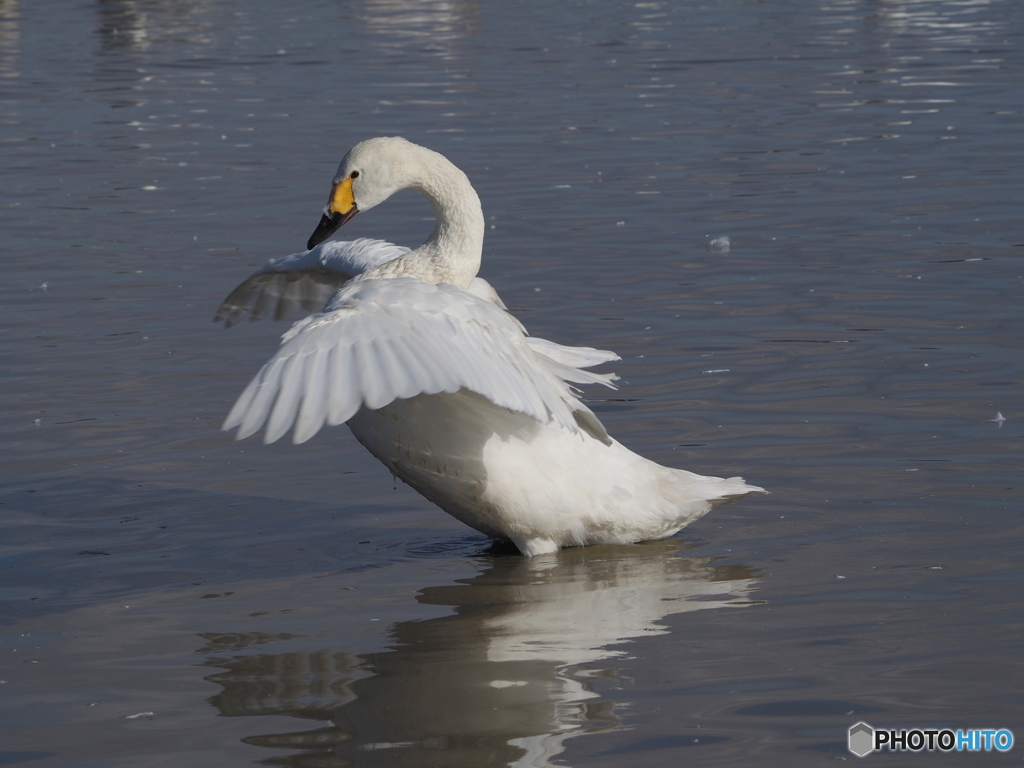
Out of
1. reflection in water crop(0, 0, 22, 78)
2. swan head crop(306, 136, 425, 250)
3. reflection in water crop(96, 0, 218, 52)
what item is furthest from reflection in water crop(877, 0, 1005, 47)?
swan head crop(306, 136, 425, 250)

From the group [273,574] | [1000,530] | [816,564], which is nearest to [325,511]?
[273,574]

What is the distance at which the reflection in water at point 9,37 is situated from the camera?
23.2 m

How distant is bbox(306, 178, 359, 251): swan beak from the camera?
21.7ft

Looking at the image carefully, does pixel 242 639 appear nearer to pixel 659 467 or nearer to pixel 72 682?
pixel 72 682

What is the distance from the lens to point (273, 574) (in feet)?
18.9

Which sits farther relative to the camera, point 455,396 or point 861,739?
point 455,396

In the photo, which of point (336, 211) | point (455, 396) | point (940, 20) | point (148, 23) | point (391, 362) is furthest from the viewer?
point (148, 23)

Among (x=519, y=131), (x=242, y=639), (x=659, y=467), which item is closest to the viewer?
(x=242, y=639)

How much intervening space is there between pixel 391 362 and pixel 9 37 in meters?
26.0

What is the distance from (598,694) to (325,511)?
225cm

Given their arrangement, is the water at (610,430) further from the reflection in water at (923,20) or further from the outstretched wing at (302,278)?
the reflection in water at (923,20)

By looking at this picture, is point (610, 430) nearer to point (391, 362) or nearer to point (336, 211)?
point (336, 211)

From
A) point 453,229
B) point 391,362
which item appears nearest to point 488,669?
point 391,362

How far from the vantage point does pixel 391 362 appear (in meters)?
4.73
